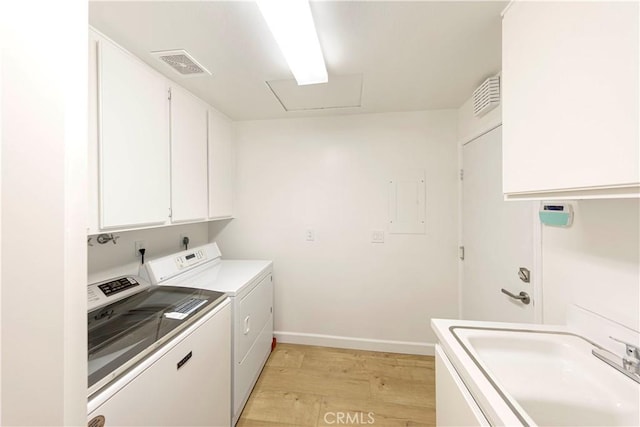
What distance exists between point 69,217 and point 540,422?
5.07ft

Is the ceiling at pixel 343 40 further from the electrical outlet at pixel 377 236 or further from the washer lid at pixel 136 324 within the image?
the washer lid at pixel 136 324

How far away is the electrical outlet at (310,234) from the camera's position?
8.27ft

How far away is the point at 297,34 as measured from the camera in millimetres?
1188

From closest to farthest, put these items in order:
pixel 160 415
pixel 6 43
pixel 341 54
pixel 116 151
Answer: pixel 6 43 < pixel 160 415 < pixel 116 151 < pixel 341 54

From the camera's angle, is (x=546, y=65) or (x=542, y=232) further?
(x=542, y=232)

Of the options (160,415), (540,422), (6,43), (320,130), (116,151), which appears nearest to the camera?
(6,43)

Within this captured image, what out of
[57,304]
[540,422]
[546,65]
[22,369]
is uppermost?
[546,65]

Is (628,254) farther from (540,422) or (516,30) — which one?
(516,30)

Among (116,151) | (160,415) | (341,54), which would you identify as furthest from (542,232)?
(116,151)

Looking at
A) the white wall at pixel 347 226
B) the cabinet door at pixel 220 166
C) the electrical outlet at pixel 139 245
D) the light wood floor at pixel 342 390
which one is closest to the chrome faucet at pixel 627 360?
Answer: the light wood floor at pixel 342 390

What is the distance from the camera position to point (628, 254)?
0.87 meters

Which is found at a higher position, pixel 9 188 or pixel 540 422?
pixel 9 188

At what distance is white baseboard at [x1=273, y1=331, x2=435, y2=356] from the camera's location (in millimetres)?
2346

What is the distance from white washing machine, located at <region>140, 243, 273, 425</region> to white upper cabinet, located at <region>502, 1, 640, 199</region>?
176 cm
